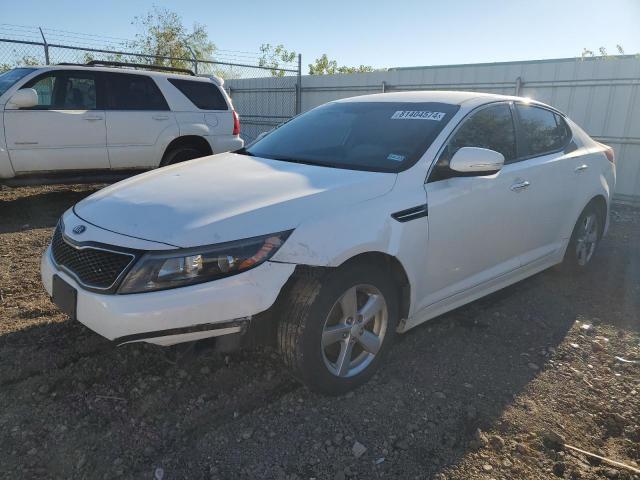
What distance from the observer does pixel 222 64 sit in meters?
13.4

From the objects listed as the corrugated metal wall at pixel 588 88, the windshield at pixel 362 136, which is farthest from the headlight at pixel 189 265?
the corrugated metal wall at pixel 588 88

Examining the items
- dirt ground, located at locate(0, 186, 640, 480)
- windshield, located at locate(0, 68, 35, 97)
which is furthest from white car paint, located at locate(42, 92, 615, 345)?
windshield, located at locate(0, 68, 35, 97)

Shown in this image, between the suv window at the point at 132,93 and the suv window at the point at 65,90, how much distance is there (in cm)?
23

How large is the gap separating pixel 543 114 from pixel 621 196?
5.72 m

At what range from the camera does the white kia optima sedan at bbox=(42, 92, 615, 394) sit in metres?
2.30

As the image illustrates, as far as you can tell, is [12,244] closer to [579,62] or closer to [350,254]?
[350,254]

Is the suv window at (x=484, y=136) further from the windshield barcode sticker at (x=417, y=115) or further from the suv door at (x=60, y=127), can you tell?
the suv door at (x=60, y=127)

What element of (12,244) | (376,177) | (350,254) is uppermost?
(376,177)

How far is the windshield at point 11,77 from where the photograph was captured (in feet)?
21.0

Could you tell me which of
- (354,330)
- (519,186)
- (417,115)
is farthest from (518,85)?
(354,330)

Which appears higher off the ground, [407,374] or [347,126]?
[347,126]

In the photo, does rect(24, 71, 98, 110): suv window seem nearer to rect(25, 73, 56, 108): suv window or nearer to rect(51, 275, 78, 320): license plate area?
rect(25, 73, 56, 108): suv window

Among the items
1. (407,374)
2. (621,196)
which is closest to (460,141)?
(407,374)

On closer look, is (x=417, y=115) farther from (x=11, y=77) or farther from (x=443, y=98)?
(x=11, y=77)
